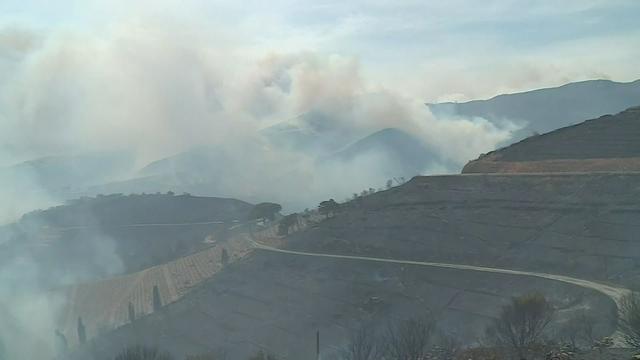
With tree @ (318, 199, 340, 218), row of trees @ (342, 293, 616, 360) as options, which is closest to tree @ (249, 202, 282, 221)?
tree @ (318, 199, 340, 218)

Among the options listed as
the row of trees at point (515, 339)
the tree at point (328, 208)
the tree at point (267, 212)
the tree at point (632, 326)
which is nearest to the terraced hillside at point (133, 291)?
the tree at point (328, 208)

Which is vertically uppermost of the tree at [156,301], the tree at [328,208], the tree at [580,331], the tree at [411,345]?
the tree at [328,208]

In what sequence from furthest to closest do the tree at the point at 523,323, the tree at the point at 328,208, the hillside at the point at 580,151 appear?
the tree at the point at 328,208, the hillside at the point at 580,151, the tree at the point at 523,323

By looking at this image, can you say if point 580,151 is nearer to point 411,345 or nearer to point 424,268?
point 424,268

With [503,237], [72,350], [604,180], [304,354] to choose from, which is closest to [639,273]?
[503,237]

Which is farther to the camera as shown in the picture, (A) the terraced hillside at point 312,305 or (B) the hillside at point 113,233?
(B) the hillside at point 113,233

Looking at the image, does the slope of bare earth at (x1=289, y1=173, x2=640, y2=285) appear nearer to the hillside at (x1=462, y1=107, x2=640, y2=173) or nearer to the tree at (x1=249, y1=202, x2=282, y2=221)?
the hillside at (x1=462, y1=107, x2=640, y2=173)

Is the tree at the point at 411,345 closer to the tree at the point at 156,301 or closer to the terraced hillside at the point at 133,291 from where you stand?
the tree at the point at 156,301

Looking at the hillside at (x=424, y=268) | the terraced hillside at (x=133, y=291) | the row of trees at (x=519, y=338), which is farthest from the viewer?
the terraced hillside at (x=133, y=291)
